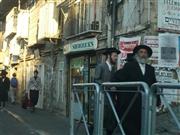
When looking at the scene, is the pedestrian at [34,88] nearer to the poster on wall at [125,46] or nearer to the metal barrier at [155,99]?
the poster on wall at [125,46]

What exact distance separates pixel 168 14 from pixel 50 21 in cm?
1106

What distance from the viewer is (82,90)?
889 cm

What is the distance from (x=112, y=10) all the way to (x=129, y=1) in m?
1.30

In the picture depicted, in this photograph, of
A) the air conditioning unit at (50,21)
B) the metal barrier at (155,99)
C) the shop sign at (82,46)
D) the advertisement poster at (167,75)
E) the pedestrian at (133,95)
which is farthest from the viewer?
the air conditioning unit at (50,21)

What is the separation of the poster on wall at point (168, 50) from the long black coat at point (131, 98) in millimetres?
6772

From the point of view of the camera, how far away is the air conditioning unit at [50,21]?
2498 cm

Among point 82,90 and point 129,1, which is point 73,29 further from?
point 82,90

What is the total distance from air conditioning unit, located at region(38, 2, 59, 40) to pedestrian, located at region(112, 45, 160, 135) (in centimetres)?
1666

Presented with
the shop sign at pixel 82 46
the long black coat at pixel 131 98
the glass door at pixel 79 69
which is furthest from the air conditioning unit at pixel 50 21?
the long black coat at pixel 131 98

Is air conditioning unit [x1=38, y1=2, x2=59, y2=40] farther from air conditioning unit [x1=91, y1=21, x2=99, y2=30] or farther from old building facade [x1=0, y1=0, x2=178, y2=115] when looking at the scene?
air conditioning unit [x1=91, y1=21, x2=99, y2=30]

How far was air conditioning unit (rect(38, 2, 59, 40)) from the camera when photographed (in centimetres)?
2498

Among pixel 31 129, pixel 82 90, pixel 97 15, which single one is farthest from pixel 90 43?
pixel 82 90

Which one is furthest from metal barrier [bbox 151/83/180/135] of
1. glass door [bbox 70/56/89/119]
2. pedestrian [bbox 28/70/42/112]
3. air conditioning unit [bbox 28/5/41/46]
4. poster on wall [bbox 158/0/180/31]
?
air conditioning unit [bbox 28/5/41/46]

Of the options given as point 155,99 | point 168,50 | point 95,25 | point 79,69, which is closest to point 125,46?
point 168,50
